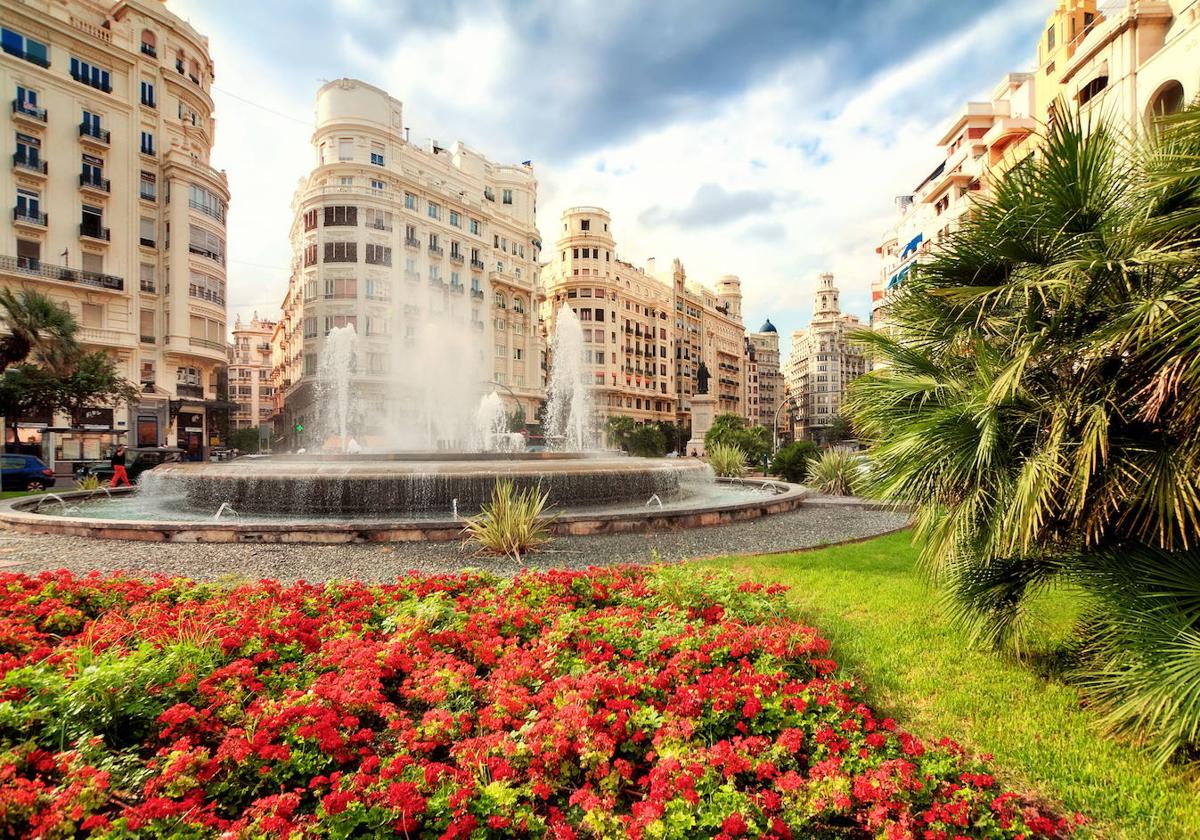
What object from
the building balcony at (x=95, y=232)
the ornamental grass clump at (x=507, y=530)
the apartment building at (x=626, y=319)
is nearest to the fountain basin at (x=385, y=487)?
the ornamental grass clump at (x=507, y=530)

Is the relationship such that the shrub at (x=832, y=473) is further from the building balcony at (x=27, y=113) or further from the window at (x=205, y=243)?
the building balcony at (x=27, y=113)

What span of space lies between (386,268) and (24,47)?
75.1ft

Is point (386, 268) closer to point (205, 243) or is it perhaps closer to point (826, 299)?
point (205, 243)

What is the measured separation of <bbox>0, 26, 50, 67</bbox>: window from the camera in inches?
1246

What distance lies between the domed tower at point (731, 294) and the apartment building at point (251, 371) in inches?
3077

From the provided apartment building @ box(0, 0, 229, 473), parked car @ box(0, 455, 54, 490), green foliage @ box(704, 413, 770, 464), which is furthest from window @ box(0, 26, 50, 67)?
green foliage @ box(704, 413, 770, 464)

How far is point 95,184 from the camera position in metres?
A: 34.3

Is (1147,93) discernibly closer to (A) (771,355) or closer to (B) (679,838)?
(B) (679,838)

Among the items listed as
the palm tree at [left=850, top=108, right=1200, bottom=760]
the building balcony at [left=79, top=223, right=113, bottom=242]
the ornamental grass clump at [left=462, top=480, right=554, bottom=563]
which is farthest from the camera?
the building balcony at [left=79, top=223, right=113, bottom=242]

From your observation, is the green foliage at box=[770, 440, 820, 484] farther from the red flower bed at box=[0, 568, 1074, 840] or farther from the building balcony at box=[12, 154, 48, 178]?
the building balcony at box=[12, 154, 48, 178]

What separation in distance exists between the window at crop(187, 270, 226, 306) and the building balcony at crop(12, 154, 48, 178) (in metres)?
8.35

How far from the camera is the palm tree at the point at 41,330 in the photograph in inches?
936

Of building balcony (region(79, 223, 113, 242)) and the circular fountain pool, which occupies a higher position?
building balcony (region(79, 223, 113, 242))

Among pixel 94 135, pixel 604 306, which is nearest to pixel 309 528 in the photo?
pixel 94 135
